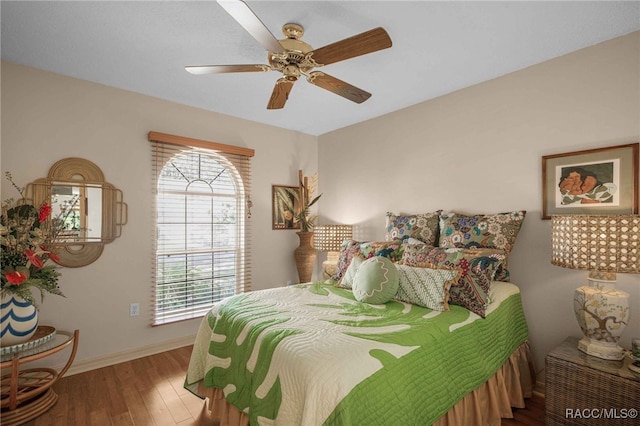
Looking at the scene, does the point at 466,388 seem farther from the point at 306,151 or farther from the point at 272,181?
the point at 306,151

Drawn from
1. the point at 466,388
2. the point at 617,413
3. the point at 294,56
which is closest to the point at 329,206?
the point at 294,56

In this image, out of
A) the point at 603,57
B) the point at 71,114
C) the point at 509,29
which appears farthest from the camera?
the point at 71,114

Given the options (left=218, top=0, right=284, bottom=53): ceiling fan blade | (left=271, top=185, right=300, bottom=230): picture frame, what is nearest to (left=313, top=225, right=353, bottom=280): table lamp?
(left=271, top=185, right=300, bottom=230): picture frame

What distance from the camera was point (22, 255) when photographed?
203 cm

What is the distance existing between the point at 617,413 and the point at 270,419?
1.79 m

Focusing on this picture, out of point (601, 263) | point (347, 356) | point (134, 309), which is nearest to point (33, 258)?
point (134, 309)

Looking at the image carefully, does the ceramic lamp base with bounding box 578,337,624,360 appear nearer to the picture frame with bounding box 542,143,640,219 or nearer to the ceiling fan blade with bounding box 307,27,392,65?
the picture frame with bounding box 542,143,640,219

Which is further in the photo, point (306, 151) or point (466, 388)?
point (306, 151)

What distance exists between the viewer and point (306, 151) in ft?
14.4

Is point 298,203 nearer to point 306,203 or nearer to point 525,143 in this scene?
point 306,203

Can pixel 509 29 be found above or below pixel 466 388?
above

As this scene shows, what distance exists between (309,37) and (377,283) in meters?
1.75

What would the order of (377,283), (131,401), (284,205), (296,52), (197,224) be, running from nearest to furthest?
(296,52) → (377,283) → (131,401) → (197,224) → (284,205)

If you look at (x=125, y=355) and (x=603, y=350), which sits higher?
(x=603, y=350)
